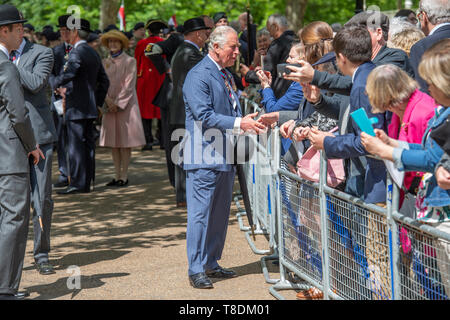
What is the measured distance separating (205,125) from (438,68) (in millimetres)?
2759

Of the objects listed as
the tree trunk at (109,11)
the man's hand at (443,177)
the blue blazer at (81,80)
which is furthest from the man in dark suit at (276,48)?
the tree trunk at (109,11)

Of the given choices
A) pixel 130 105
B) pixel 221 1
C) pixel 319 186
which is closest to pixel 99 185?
pixel 130 105

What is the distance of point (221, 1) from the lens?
3678 centimetres

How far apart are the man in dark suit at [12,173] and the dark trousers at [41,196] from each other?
1.06m

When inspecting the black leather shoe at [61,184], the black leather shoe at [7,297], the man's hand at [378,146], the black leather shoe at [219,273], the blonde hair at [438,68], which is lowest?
the black leather shoe at [61,184]

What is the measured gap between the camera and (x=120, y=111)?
12.3 m

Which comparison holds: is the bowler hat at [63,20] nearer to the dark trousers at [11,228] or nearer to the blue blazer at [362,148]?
the dark trousers at [11,228]

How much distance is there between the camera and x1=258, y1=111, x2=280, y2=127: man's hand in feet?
21.0


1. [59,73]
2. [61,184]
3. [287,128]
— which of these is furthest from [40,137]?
[61,184]

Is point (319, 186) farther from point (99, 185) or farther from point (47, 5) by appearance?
point (47, 5)

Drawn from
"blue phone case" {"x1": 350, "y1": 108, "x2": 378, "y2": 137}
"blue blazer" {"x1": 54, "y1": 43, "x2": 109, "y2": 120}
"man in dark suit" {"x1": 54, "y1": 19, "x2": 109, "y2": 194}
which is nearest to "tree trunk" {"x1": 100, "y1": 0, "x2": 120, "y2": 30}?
"man in dark suit" {"x1": 54, "y1": 19, "x2": 109, "y2": 194}

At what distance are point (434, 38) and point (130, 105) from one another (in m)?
7.54

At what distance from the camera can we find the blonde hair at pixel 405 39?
639 cm

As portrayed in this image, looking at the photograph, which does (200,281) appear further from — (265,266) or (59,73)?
(59,73)
